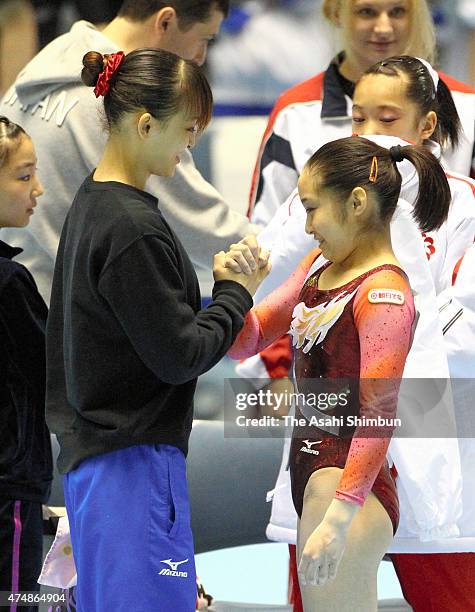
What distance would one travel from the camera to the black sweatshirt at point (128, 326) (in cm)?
189

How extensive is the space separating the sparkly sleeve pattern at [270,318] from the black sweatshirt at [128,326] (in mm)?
166

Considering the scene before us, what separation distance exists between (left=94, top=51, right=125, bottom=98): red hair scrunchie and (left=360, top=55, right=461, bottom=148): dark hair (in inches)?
29.6

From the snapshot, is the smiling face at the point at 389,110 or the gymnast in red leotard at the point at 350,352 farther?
the smiling face at the point at 389,110

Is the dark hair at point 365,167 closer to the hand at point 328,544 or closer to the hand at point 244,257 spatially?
the hand at point 244,257

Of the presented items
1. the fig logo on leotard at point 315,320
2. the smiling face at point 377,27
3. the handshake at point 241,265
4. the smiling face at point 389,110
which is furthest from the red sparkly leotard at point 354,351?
the smiling face at point 377,27

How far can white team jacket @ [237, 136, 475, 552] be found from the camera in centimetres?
213

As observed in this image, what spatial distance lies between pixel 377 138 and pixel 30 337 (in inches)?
30.6

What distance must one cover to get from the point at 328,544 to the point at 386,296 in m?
0.41

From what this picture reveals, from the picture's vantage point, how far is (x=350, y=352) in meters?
2.02

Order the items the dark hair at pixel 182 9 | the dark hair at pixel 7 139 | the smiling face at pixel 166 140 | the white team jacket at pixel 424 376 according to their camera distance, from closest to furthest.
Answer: the smiling face at pixel 166 140, the white team jacket at pixel 424 376, the dark hair at pixel 7 139, the dark hair at pixel 182 9

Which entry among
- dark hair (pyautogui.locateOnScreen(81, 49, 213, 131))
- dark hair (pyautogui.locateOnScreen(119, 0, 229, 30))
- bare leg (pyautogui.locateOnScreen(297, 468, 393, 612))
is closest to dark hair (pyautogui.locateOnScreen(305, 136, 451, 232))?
dark hair (pyautogui.locateOnScreen(81, 49, 213, 131))

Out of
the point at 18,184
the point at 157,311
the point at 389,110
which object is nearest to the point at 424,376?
the point at 157,311

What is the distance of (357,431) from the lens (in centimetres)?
197

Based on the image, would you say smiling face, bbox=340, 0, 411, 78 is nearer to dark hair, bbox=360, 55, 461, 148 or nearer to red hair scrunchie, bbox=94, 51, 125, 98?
dark hair, bbox=360, 55, 461, 148
